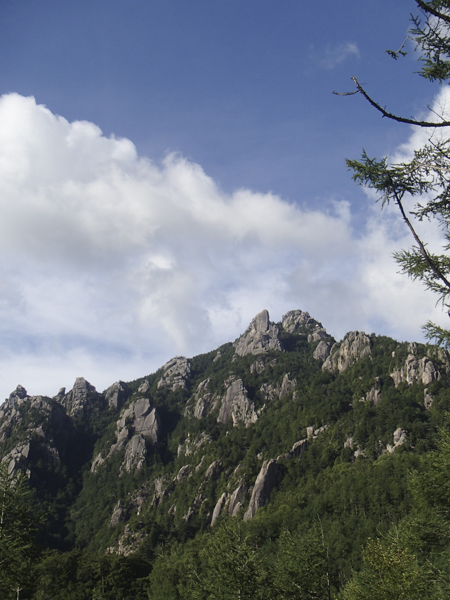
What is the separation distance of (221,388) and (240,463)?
2172 inches

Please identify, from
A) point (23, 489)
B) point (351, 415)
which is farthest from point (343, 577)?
point (351, 415)

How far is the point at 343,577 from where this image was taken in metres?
55.2

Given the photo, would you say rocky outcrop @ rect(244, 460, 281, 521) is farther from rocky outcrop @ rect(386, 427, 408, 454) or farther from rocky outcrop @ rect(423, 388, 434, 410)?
rocky outcrop @ rect(423, 388, 434, 410)

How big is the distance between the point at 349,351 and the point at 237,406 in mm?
62727

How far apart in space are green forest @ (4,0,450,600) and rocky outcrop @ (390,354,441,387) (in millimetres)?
578

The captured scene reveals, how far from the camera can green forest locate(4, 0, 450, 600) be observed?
18.4 m

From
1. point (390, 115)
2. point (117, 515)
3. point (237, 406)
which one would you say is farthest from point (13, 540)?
point (237, 406)

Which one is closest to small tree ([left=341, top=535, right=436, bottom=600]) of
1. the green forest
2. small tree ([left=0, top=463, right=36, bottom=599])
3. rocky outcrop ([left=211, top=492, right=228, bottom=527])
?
the green forest

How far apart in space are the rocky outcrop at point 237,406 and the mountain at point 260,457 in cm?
56

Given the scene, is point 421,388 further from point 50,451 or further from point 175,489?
point 50,451

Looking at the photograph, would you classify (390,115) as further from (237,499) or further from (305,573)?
(237,499)

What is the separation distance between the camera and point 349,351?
174 m

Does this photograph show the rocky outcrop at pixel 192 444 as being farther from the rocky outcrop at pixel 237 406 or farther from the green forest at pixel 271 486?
the rocky outcrop at pixel 237 406

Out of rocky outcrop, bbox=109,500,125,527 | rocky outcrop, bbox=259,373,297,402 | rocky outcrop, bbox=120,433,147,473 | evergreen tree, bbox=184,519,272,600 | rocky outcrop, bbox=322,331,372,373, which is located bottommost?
rocky outcrop, bbox=109,500,125,527
